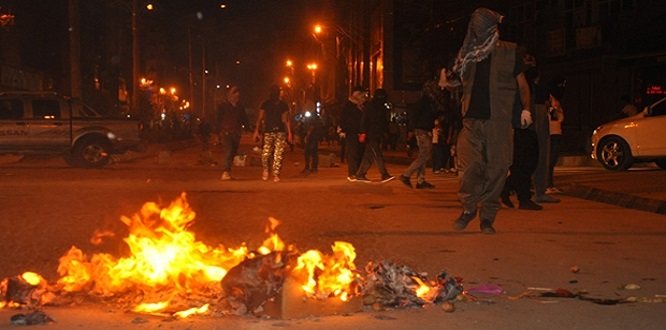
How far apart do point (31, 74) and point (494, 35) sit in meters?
38.7

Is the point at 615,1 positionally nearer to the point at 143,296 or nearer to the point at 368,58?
the point at 143,296

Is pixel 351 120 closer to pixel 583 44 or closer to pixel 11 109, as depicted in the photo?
pixel 11 109

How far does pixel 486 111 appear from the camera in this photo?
9.33 metres

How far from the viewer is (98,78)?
61.8m

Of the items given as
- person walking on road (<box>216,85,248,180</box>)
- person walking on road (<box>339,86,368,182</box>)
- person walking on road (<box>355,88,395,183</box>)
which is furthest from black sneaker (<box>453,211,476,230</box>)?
person walking on road (<box>216,85,248,180</box>)

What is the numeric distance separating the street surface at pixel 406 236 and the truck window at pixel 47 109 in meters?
6.37

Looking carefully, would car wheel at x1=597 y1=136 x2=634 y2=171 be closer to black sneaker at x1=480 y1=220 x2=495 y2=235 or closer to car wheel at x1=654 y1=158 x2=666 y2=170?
car wheel at x1=654 y1=158 x2=666 y2=170

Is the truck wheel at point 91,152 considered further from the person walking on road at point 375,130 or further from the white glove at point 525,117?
the white glove at point 525,117

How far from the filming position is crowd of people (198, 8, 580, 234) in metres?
9.38

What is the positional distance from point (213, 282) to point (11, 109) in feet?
61.6

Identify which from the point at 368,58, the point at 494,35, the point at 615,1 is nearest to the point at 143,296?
the point at 494,35

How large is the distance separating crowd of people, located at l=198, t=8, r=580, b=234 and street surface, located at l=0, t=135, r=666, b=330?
0.45 metres

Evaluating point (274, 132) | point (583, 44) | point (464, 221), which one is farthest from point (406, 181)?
point (583, 44)

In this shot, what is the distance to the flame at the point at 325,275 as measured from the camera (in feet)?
19.7
